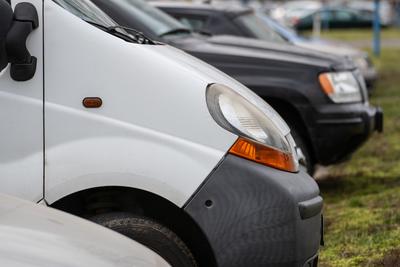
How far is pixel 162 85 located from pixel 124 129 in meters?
0.26

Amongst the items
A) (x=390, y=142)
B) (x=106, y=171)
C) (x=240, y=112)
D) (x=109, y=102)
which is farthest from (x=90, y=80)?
(x=390, y=142)

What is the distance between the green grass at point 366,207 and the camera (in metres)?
5.60

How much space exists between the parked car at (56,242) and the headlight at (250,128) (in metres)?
0.90

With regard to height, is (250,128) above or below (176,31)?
above

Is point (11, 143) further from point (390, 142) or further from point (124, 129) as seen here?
point (390, 142)

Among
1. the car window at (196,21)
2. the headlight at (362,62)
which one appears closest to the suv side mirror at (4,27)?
the car window at (196,21)

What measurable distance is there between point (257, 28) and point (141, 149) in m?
6.21

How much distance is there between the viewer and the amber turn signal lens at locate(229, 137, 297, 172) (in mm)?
4188

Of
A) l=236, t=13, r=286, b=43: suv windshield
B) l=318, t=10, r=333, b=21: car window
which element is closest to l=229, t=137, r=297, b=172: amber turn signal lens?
l=236, t=13, r=286, b=43: suv windshield

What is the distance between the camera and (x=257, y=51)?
746 centimetres

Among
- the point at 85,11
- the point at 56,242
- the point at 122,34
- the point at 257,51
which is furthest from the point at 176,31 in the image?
the point at 56,242

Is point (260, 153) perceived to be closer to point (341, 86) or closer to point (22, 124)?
point (22, 124)

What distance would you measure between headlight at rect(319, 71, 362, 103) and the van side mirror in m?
3.68

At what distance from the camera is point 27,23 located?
13.6 feet
